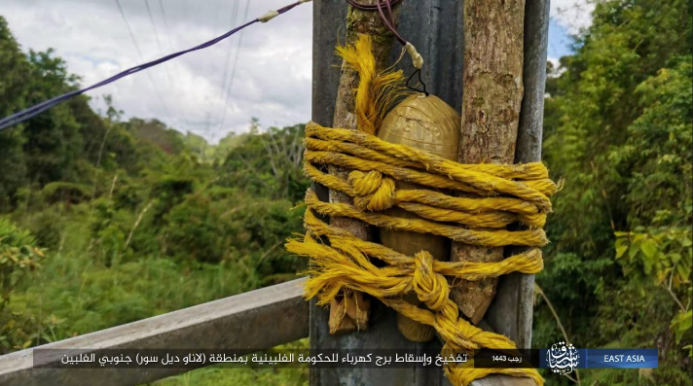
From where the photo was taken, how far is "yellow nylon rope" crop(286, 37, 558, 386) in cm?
58

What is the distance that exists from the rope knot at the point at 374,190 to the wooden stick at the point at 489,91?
0.36ft

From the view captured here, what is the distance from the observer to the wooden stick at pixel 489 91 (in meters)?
0.58

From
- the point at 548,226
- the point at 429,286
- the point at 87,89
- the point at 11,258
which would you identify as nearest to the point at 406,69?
the point at 429,286

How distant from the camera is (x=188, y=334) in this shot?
27.6 inches

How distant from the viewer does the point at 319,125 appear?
0.68 m

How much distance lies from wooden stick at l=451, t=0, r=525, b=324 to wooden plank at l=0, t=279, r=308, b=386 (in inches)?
12.9

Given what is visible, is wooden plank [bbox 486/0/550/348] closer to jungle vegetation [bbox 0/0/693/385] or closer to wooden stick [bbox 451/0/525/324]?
wooden stick [bbox 451/0/525/324]

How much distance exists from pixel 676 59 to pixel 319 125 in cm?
441

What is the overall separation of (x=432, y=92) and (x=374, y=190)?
21 cm

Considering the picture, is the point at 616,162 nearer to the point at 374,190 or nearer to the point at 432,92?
the point at 432,92

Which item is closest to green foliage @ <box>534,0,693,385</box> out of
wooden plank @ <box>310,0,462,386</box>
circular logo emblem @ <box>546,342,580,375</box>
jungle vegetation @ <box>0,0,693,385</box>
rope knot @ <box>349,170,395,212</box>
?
jungle vegetation @ <box>0,0,693,385</box>

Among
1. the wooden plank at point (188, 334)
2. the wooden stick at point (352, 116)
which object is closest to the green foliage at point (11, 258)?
the wooden plank at point (188, 334)

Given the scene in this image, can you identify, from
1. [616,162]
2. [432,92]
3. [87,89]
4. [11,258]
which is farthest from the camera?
[616,162]

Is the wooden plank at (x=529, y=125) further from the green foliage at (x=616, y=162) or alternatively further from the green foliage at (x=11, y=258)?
the green foliage at (x=616, y=162)
